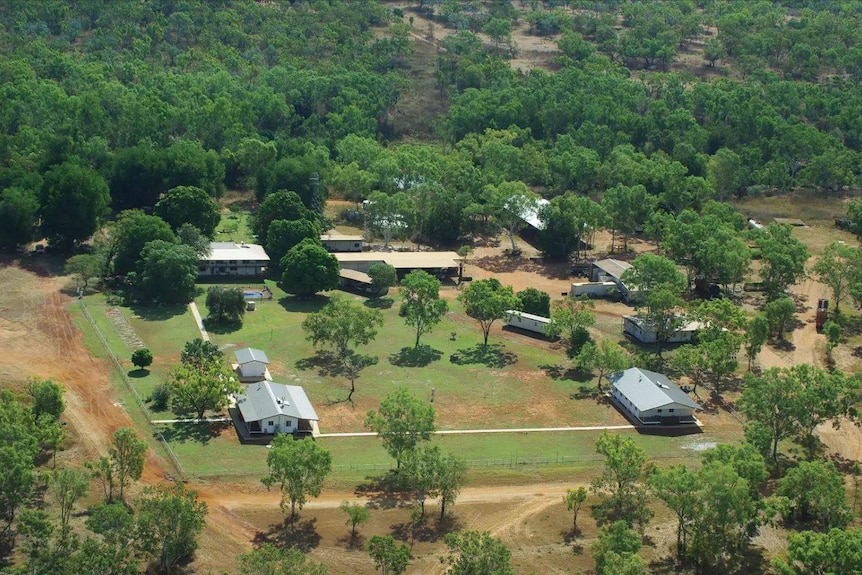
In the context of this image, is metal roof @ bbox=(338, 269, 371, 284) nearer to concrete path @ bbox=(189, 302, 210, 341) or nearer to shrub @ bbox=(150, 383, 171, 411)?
concrete path @ bbox=(189, 302, 210, 341)

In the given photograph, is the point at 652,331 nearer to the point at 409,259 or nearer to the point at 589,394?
the point at 589,394

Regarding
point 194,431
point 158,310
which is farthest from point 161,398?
point 158,310

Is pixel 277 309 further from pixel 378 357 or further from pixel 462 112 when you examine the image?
pixel 462 112

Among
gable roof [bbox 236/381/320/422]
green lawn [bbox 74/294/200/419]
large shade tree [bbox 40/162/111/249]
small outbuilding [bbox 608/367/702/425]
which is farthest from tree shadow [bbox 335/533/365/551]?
large shade tree [bbox 40/162/111/249]

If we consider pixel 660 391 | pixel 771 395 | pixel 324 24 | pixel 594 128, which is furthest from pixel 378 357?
pixel 324 24

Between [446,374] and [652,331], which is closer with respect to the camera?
[446,374]

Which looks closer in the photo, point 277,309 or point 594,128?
point 277,309
